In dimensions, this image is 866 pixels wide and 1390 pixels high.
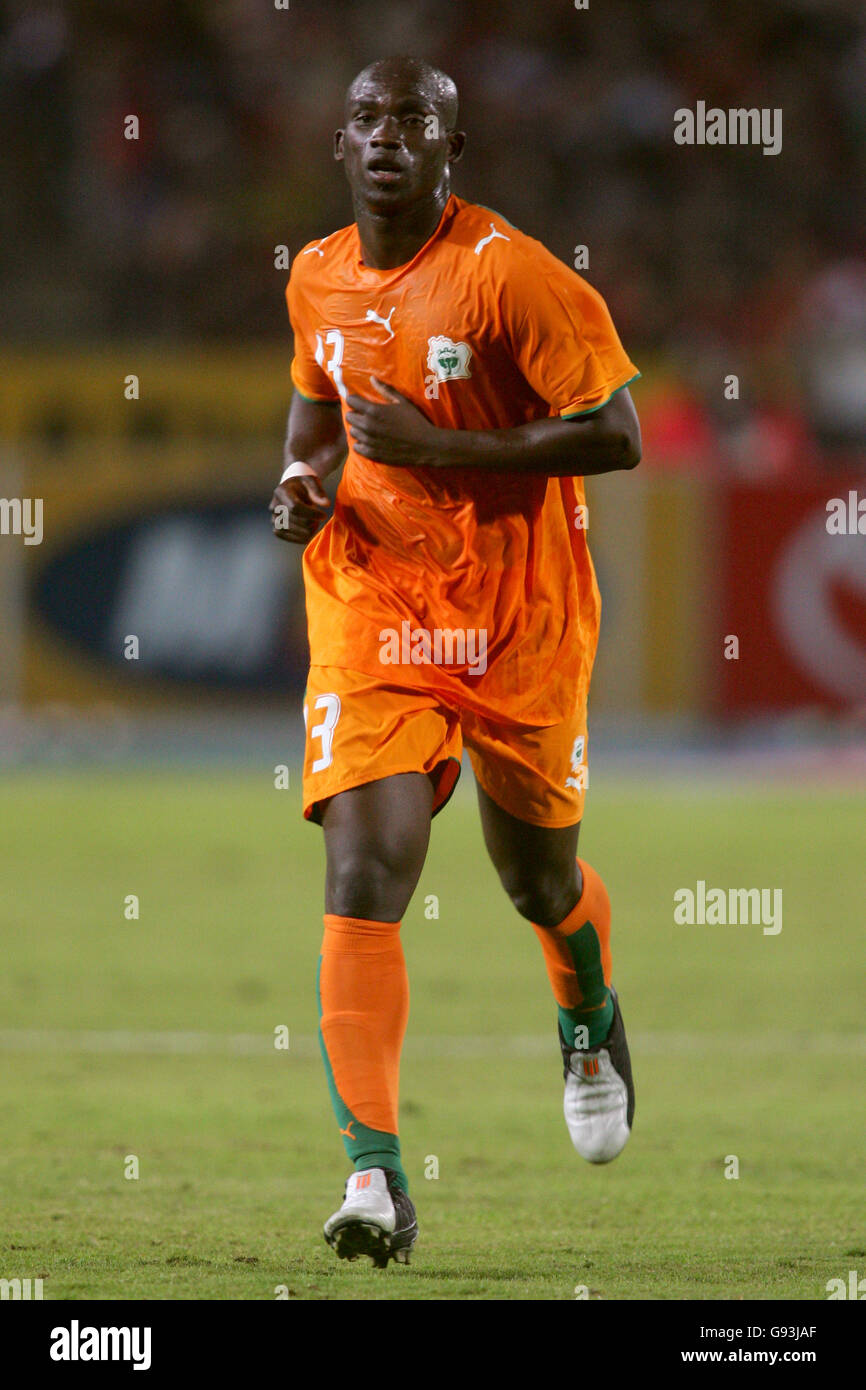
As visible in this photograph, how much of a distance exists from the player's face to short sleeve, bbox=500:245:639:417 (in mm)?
307

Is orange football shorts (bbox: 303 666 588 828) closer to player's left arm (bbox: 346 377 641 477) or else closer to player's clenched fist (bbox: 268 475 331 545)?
player's clenched fist (bbox: 268 475 331 545)

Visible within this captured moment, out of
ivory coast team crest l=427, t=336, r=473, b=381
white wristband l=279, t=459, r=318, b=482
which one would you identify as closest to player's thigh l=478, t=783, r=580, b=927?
white wristband l=279, t=459, r=318, b=482

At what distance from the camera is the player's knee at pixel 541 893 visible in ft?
17.5

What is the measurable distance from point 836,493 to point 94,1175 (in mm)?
11696

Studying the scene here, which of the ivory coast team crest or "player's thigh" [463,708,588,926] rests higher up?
the ivory coast team crest

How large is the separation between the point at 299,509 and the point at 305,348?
1.65 feet

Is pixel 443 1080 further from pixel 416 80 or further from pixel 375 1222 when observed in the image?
pixel 416 80

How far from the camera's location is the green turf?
15.1 feet

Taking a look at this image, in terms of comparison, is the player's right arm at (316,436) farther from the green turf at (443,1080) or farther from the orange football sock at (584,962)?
the green turf at (443,1080)

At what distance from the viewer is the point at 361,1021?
4648 millimetres

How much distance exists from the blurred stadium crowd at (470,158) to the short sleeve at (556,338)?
13893mm

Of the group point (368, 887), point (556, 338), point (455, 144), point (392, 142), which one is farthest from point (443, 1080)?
point (392, 142)

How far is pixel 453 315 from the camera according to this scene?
15.8ft

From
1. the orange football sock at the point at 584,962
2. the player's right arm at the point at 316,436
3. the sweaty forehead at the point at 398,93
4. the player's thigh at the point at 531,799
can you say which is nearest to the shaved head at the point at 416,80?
the sweaty forehead at the point at 398,93
